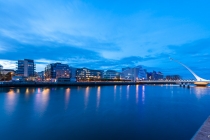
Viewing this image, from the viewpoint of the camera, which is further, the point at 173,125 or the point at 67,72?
the point at 67,72

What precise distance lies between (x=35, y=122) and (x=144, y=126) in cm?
817

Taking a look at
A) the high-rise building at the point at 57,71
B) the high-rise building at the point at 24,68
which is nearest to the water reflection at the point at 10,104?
the high-rise building at the point at 24,68

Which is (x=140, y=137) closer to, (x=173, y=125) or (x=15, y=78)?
(x=173, y=125)

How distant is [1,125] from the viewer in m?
10.2

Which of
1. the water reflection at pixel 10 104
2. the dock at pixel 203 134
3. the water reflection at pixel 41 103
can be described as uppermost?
the dock at pixel 203 134

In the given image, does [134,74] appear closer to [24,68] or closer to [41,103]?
[24,68]

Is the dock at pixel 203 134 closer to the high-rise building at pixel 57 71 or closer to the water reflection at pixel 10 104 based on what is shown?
the water reflection at pixel 10 104

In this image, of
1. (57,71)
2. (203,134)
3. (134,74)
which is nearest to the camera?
(203,134)

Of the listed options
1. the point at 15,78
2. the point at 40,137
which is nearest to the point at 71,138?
the point at 40,137

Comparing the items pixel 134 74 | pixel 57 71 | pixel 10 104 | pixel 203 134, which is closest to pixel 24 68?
pixel 57 71

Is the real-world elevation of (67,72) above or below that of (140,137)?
above

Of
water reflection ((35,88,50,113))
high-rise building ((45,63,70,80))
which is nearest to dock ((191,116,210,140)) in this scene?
water reflection ((35,88,50,113))

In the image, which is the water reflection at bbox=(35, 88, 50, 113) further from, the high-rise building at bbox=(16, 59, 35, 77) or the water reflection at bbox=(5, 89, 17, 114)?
the high-rise building at bbox=(16, 59, 35, 77)

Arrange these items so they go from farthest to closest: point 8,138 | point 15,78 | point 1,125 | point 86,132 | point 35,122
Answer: point 15,78, point 35,122, point 1,125, point 86,132, point 8,138
